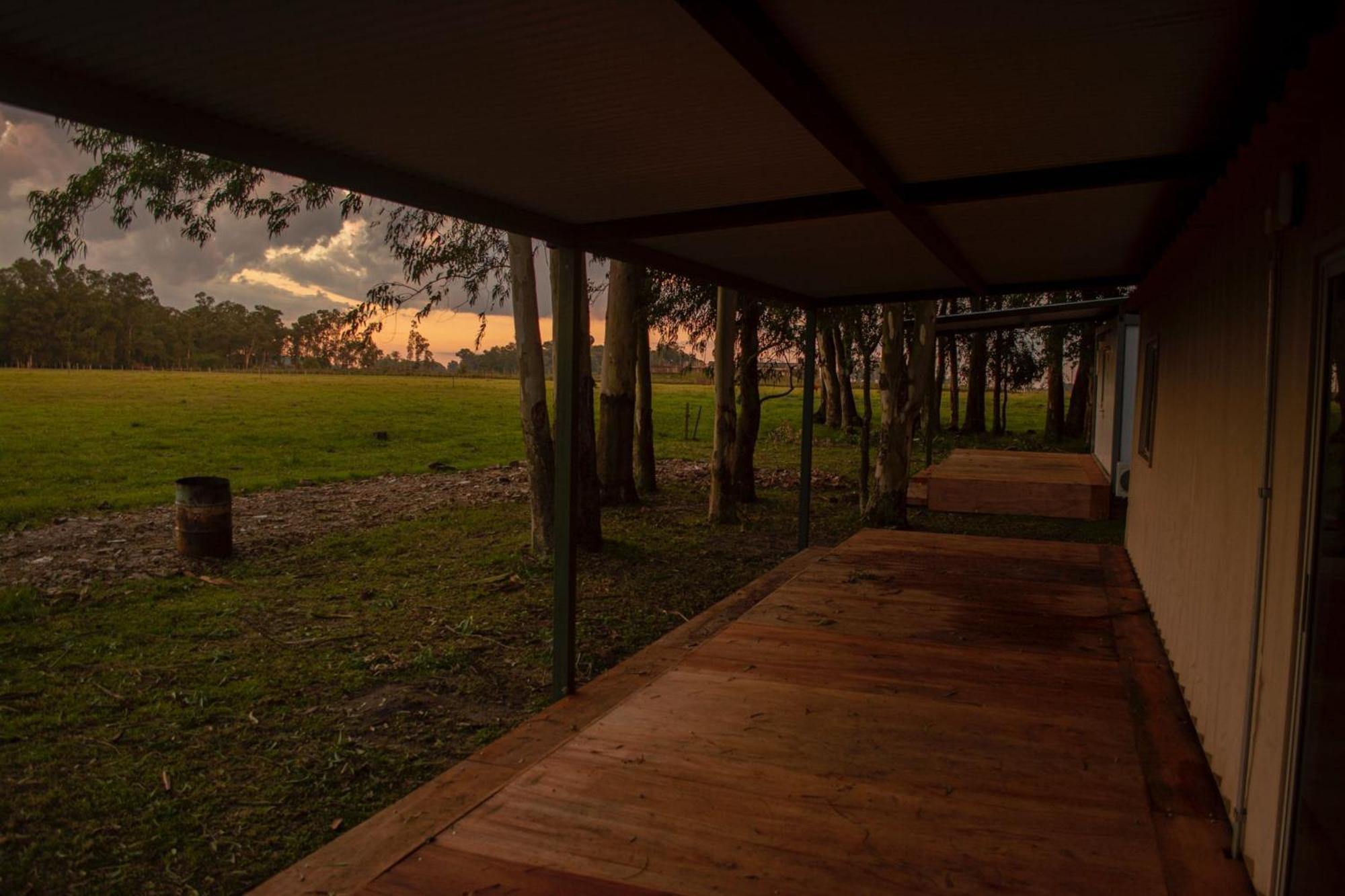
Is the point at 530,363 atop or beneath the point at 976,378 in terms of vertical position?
atop

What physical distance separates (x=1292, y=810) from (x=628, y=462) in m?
10.7

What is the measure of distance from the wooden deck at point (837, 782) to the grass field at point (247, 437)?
35.7 feet

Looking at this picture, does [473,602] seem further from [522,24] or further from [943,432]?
[943,432]

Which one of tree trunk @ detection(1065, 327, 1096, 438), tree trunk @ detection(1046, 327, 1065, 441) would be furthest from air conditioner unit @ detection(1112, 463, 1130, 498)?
tree trunk @ detection(1046, 327, 1065, 441)

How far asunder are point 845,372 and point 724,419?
1293 cm

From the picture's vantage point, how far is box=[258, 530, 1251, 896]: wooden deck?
2.62 m

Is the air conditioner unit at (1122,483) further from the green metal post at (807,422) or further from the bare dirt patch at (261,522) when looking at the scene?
the bare dirt patch at (261,522)

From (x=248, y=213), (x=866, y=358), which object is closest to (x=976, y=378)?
(x=866, y=358)

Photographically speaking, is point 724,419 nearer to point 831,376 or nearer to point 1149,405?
point 1149,405

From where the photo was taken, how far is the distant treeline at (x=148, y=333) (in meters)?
62.5

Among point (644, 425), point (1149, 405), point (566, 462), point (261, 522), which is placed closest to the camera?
point (566, 462)

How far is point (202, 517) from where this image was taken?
8898 mm

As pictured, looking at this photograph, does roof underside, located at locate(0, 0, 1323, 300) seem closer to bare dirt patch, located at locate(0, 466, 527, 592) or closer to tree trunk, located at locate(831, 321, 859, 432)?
bare dirt patch, located at locate(0, 466, 527, 592)

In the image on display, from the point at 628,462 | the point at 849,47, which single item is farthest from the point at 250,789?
the point at 628,462
